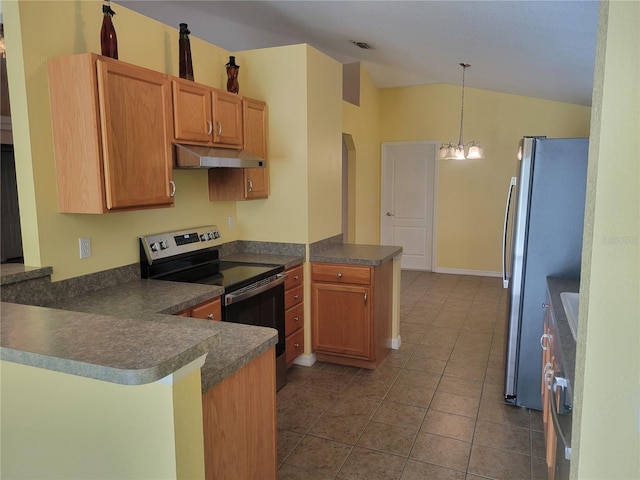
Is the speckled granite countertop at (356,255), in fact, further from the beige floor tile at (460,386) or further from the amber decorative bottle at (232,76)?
the amber decorative bottle at (232,76)

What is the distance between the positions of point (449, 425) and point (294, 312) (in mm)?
1356

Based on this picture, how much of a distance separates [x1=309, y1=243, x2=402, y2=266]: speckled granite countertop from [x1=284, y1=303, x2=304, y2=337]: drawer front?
0.40 m

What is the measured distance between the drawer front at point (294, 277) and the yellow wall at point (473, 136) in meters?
4.12

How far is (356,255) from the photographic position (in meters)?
3.59

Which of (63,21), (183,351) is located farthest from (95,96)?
(183,351)

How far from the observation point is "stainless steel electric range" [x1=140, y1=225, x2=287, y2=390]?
283 cm

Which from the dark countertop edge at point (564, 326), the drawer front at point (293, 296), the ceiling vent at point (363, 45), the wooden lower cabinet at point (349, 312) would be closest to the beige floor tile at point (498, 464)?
the dark countertop edge at point (564, 326)

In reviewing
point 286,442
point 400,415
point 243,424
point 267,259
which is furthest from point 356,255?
point 243,424

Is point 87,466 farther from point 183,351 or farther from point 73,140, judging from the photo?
Result: point 73,140

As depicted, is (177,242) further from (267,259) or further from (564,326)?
(564,326)

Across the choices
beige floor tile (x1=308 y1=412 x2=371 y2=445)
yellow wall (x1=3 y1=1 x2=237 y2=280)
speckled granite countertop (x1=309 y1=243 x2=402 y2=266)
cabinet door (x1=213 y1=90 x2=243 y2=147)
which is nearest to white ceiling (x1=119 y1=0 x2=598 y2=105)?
cabinet door (x1=213 y1=90 x2=243 y2=147)

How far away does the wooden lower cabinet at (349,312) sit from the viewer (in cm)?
349

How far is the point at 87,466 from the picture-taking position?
4.17ft

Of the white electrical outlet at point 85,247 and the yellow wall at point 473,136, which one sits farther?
the yellow wall at point 473,136
